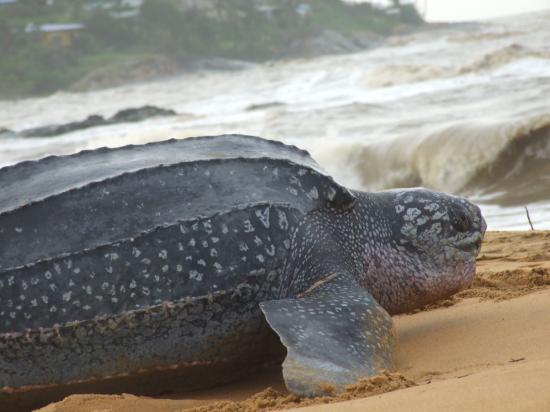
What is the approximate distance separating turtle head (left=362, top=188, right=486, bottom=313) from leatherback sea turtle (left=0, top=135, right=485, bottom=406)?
11.1 inches

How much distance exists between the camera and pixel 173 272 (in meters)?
2.36

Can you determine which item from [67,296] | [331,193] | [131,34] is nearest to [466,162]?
[331,193]

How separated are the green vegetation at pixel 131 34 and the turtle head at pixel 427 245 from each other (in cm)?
3855

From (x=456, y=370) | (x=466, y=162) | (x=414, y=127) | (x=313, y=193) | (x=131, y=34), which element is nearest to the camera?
(x=456, y=370)

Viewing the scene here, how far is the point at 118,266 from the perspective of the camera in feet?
7.65

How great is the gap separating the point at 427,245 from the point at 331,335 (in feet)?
2.34

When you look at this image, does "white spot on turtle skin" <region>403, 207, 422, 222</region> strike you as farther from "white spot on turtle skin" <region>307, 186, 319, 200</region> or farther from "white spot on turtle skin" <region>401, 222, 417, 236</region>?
"white spot on turtle skin" <region>307, 186, 319, 200</region>

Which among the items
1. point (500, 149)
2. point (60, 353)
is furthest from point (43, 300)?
point (500, 149)

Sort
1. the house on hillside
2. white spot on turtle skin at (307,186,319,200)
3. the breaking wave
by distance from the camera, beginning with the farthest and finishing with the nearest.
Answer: the house on hillside < the breaking wave < white spot on turtle skin at (307,186,319,200)

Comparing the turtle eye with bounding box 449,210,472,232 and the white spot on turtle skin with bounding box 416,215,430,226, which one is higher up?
the white spot on turtle skin with bounding box 416,215,430,226

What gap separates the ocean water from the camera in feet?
23.1

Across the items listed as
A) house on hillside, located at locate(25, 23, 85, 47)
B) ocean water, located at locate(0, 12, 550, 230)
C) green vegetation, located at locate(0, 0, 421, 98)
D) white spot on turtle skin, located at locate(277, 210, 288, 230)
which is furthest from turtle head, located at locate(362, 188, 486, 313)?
house on hillside, located at locate(25, 23, 85, 47)

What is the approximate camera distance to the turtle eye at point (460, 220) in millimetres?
2889

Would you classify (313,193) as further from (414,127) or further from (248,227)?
(414,127)
